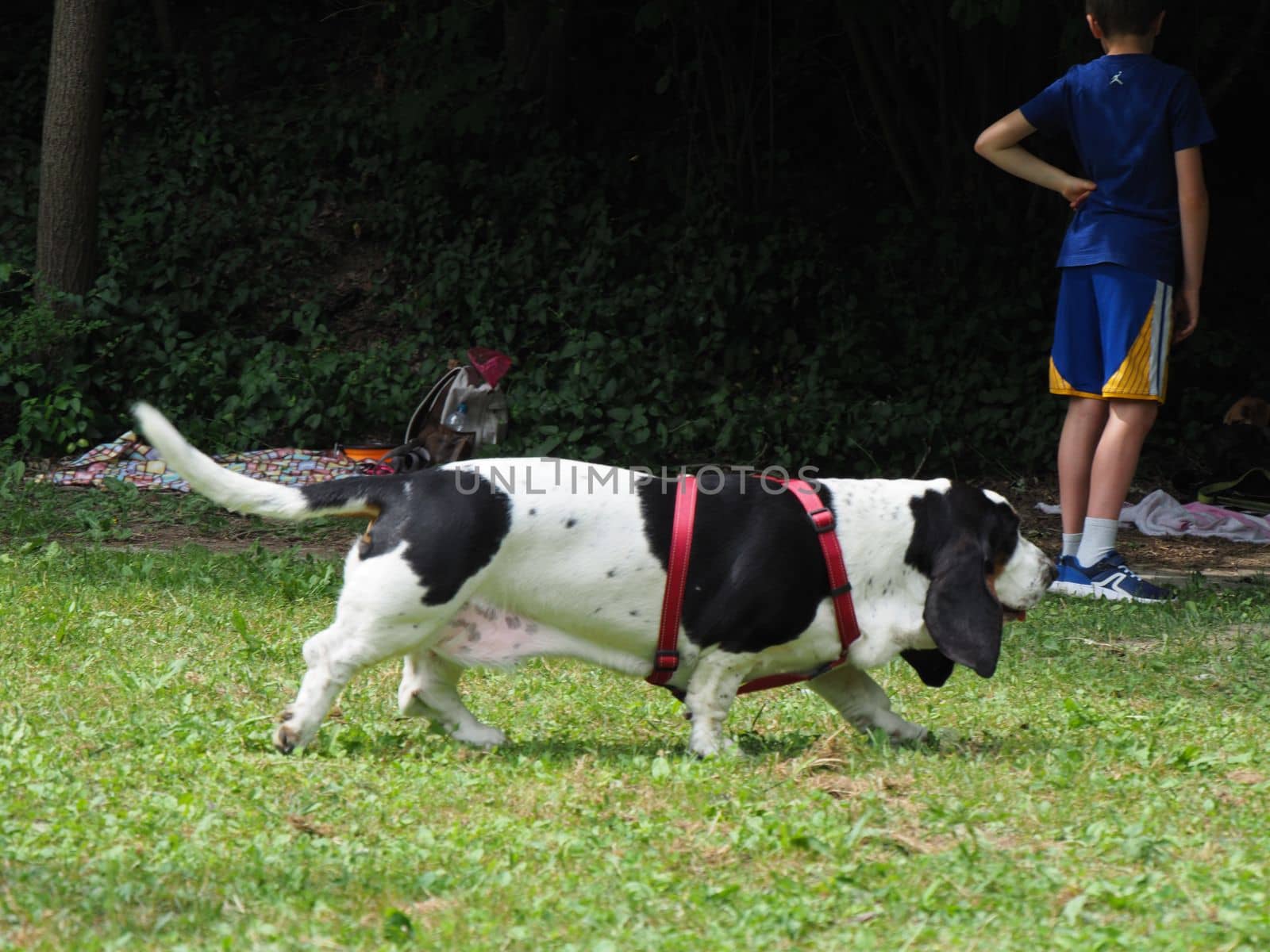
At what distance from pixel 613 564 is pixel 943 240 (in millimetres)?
8173

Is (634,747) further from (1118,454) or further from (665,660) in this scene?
(1118,454)

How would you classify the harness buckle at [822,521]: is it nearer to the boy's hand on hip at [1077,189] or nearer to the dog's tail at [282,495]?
the dog's tail at [282,495]

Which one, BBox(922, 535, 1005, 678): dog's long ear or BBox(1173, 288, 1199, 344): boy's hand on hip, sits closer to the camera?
BBox(922, 535, 1005, 678): dog's long ear

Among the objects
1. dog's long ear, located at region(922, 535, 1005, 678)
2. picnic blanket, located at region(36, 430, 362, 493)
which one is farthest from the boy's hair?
picnic blanket, located at region(36, 430, 362, 493)

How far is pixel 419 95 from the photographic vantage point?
38.6 feet

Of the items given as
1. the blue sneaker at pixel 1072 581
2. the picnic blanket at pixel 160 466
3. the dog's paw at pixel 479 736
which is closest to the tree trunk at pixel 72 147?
the picnic blanket at pixel 160 466

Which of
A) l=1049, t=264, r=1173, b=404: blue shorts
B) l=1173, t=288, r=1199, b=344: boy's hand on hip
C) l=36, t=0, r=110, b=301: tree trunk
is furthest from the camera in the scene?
l=36, t=0, r=110, b=301: tree trunk

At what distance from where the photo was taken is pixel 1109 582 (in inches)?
245

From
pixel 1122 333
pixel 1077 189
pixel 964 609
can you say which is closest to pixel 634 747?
pixel 964 609

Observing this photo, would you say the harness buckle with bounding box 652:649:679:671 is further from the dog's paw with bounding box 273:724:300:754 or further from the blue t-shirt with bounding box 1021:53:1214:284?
the blue t-shirt with bounding box 1021:53:1214:284

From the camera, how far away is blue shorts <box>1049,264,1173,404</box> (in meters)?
6.19

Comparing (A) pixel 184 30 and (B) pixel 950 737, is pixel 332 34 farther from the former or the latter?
(B) pixel 950 737

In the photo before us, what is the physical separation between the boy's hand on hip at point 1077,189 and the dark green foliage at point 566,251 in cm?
371

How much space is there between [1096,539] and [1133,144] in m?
1.64
